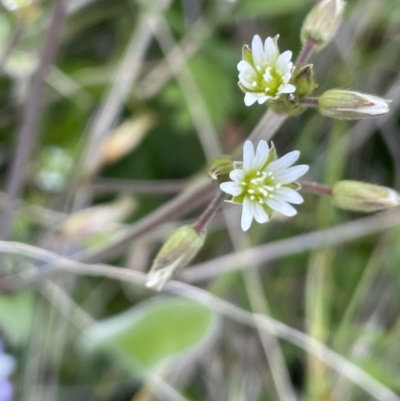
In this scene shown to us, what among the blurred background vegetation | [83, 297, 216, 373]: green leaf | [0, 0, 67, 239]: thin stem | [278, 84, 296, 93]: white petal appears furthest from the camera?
the blurred background vegetation

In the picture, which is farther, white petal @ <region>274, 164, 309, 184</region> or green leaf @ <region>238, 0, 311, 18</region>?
green leaf @ <region>238, 0, 311, 18</region>

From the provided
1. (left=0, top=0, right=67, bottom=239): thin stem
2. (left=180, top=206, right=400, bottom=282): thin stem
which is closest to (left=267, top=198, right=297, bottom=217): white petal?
(left=0, top=0, right=67, bottom=239): thin stem

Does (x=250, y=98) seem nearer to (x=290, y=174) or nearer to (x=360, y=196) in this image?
(x=290, y=174)

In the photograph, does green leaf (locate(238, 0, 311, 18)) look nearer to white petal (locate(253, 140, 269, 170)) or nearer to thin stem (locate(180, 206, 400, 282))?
thin stem (locate(180, 206, 400, 282))

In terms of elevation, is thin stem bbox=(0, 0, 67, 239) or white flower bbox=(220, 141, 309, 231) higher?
thin stem bbox=(0, 0, 67, 239)

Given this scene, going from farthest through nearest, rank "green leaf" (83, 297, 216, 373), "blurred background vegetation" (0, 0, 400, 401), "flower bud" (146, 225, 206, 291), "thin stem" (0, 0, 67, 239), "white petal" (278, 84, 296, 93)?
"blurred background vegetation" (0, 0, 400, 401) < "green leaf" (83, 297, 216, 373) < "thin stem" (0, 0, 67, 239) < "flower bud" (146, 225, 206, 291) < "white petal" (278, 84, 296, 93)

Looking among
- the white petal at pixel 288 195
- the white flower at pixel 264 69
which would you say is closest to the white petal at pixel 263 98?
the white flower at pixel 264 69

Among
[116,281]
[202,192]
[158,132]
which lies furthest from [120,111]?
[202,192]

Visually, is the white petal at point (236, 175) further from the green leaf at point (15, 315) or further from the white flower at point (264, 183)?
the green leaf at point (15, 315)
